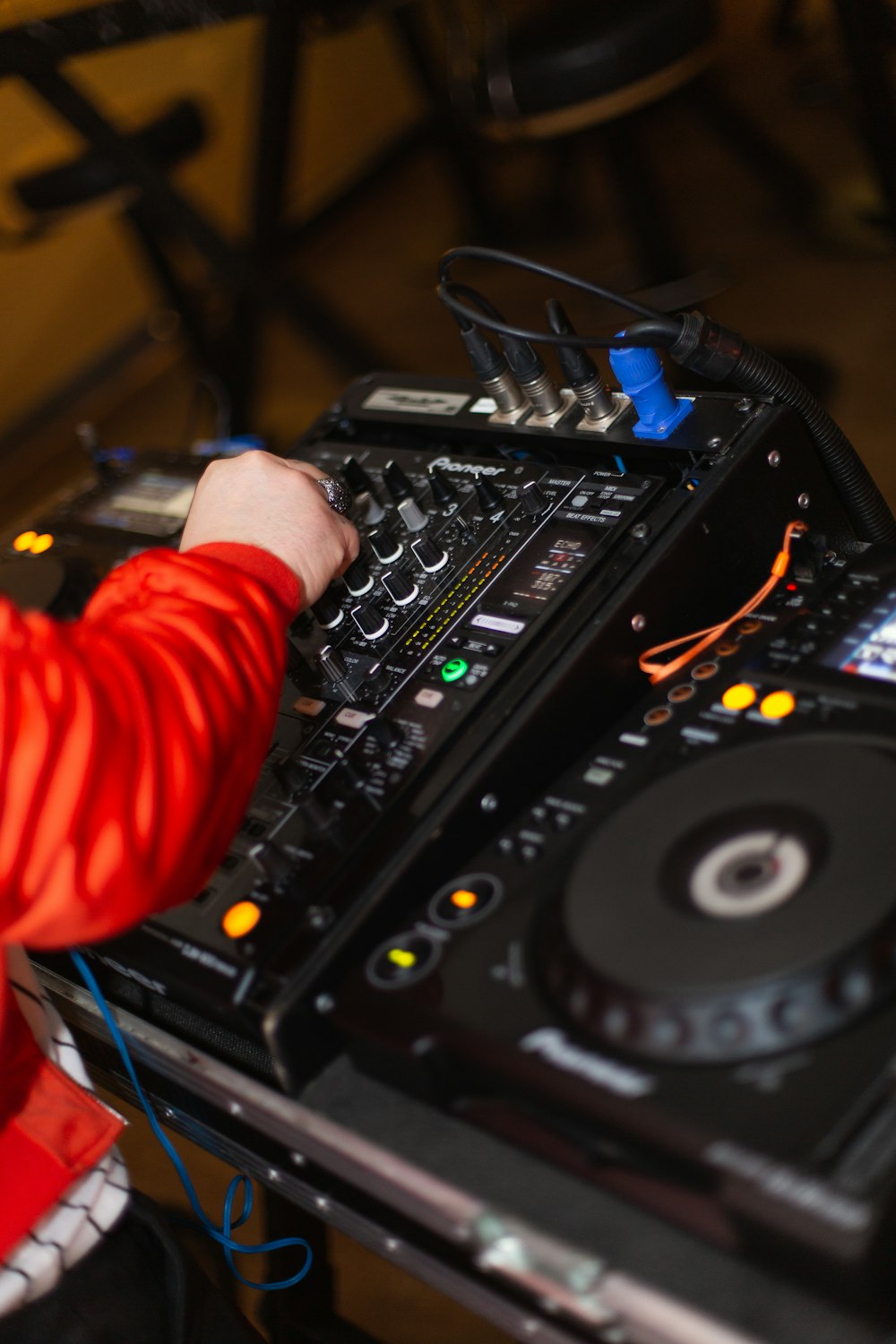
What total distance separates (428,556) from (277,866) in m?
0.28

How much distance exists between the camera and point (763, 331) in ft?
8.48

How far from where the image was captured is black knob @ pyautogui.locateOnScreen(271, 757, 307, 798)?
0.83 meters

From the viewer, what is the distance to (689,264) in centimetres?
292

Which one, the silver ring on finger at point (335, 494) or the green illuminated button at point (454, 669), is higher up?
the silver ring on finger at point (335, 494)

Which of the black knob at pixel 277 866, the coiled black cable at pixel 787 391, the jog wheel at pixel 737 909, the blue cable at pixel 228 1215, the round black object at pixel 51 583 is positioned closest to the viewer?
the jog wheel at pixel 737 909

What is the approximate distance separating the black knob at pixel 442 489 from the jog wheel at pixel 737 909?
382 millimetres

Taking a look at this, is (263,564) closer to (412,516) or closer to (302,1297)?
(412,516)

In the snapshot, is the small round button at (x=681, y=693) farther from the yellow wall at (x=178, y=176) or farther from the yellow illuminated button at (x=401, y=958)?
the yellow wall at (x=178, y=176)

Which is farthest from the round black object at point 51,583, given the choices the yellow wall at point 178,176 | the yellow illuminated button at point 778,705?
the yellow wall at point 178,176

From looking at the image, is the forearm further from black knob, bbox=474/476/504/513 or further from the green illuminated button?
black knob, bbox=474/476/504/513

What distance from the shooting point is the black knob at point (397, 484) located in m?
1.02

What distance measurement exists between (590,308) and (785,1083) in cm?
267

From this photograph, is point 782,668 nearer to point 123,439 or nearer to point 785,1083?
point 785,1083

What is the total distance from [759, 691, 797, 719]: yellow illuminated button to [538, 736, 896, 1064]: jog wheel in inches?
A: 1.3
